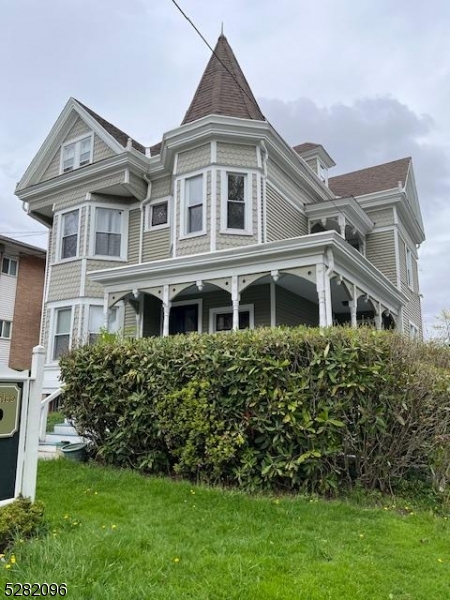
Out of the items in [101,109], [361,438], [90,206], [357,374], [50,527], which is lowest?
[50,527]

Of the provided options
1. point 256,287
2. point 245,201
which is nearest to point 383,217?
point 245,201

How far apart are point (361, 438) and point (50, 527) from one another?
3.33 meters

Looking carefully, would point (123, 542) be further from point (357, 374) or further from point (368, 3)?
point (368, 3)

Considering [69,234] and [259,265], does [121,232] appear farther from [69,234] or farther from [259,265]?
[259,265]

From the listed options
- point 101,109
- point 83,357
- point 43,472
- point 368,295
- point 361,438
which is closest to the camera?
point 361,438

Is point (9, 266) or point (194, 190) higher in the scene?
point (9, 266)

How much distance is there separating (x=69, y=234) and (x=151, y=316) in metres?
4.17

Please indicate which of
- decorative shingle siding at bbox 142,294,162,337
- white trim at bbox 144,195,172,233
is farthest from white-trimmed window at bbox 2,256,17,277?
decorative shingle siding at bbox 142,294,162,337

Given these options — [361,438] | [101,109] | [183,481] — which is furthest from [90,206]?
[361,438]

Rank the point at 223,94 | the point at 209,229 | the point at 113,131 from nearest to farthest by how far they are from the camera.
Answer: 1. the point at 209,229
2. the point at 223,94
3. the point at 113,131

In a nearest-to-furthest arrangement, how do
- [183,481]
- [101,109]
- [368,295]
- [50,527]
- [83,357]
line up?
[50,527] → [183,481] → [83,357] → [368,295] → [101,109]

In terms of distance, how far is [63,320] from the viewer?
47.4 ft

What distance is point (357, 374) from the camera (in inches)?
208

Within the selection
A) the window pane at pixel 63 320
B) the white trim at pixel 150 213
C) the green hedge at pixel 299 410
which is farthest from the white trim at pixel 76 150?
the green hedge at pixel 299 410
